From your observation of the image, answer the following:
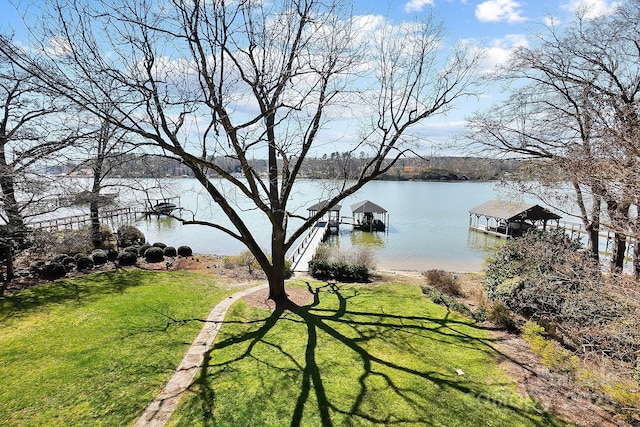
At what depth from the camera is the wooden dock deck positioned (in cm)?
1716

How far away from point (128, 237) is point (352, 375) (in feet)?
57.6

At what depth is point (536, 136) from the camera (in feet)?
32.7

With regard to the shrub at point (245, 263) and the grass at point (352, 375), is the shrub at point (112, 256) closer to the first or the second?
the shrub at point (245, 263)

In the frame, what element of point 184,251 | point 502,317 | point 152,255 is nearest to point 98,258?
point 152,255

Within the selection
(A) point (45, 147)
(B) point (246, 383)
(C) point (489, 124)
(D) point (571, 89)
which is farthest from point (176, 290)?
(D) point (571, 89)

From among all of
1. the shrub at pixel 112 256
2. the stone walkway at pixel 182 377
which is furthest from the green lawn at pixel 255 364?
the shrub at pixel 112 256

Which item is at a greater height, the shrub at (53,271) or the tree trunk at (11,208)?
the tree trunk at (11,208)

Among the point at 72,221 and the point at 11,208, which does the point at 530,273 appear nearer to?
the point at 11,208

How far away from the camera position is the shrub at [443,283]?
11617 millimetres

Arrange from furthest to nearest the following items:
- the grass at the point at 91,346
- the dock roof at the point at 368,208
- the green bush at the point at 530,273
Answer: the dock roof at the point at 368,208 → the green bush at the point at 530,273 → the grass at the point at 91,346

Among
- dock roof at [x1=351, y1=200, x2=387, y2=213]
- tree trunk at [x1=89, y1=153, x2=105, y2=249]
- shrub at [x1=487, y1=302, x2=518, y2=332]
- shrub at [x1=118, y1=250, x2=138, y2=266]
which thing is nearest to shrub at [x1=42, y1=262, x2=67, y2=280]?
shrub at [x1=118, y1=250, x2=138, y2=266]

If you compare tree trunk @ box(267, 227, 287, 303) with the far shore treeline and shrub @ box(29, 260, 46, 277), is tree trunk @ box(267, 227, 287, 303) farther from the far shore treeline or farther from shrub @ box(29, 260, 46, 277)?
shrub @ box(29, 260, 46, 277)

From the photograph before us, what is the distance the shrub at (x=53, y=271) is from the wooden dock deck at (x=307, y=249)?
8393 millimetres

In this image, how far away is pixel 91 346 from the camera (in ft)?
21.1
